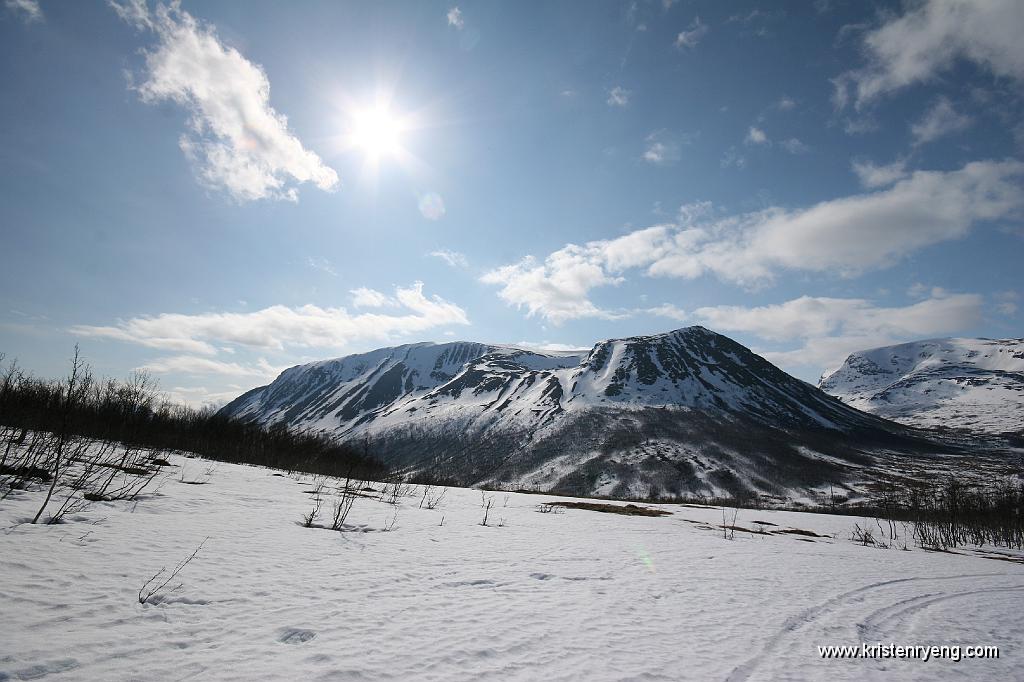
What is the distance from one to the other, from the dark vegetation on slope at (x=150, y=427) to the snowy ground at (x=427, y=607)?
5.90m

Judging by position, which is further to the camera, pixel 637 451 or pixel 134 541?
pixel 637 451

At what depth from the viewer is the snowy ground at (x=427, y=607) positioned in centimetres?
350

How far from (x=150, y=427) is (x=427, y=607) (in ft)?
116

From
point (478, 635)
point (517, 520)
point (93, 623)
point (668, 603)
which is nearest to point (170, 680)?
point (93, 623)

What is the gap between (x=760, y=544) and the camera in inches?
511

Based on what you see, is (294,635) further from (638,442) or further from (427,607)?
(638,442)

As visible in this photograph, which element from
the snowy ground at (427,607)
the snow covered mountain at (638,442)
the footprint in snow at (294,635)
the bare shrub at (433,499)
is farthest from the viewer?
the snow covered mountain at (638,442)

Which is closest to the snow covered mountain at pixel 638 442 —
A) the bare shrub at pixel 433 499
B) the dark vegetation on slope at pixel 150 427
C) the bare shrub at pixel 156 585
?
the dark vegetation on slope at pixel 150 427

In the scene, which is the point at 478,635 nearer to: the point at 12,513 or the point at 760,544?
the point at 12,513

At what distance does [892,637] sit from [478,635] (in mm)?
5563

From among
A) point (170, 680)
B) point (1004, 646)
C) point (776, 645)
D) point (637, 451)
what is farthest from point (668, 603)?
point (637, 451)

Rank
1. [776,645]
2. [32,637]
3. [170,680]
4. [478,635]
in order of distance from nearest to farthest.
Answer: [170,680], [32,637], [478,635], [776,645]

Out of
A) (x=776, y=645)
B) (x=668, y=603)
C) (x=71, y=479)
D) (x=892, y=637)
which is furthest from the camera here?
(x=71, y=479)

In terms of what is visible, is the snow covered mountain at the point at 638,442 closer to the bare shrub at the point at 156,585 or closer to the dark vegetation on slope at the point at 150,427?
the dark vegetation on slope at the point at 150,427
